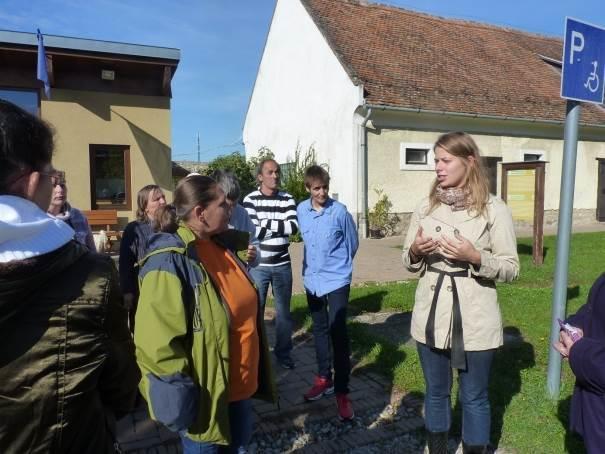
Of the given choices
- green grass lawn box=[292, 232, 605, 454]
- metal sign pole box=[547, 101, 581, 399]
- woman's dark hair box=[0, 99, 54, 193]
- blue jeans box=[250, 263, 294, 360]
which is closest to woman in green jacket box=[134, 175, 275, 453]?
woman's dark hair box=[0, 99, 54, 193]

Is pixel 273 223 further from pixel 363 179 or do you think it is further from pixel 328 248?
pixel 363 179

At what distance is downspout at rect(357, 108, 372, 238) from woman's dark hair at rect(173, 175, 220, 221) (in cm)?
1237

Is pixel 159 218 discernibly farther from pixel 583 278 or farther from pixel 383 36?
pixel 383 36

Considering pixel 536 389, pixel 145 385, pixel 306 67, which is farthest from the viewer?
pixel 306 67

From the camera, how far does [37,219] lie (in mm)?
1217

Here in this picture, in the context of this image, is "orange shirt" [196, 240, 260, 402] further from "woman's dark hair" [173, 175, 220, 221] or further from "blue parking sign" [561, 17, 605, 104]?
"blue parking sign" [561, 17, 605, 104]

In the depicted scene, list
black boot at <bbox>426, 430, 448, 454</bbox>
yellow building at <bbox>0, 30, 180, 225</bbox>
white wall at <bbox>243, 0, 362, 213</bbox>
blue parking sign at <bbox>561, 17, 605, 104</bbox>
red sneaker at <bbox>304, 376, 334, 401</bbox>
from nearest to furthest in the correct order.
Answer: black boot at <bbox>426, 430, 448, 454</bbox> < blue parking sign at <bbox>561, 17, 605, 104</bbox> < red sneaker at <bbox>304, 376, 334, 401</bbox> < yellow building at <bbox>0, 30, 180, 225</bbox> < white wall at <bbox>243, 0, 362, 213</bbox>

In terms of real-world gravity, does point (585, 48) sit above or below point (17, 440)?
above

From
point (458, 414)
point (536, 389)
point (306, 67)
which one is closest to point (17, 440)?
point (458, 414)

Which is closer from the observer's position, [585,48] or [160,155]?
[585,48]

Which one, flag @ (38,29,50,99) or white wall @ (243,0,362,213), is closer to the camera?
flag @ (38,29,50,99)

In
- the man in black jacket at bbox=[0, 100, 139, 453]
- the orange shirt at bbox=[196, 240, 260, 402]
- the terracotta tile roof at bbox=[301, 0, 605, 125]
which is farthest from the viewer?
the terracotta tile roof at bbox=[301, 0, 605, 125]

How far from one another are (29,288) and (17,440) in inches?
15.9

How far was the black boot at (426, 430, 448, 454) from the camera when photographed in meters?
2.95
